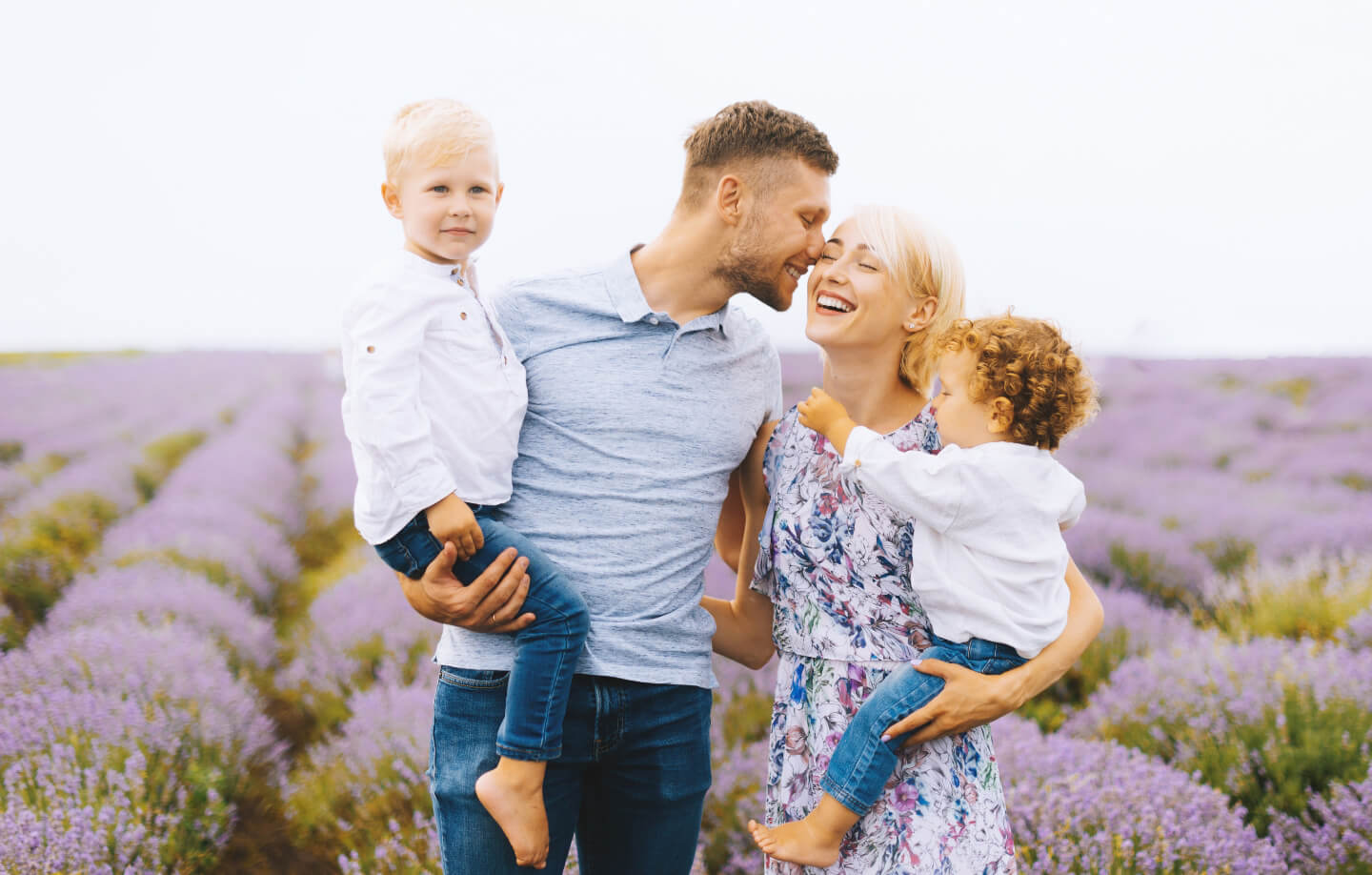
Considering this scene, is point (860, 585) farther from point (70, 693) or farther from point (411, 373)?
point (70, 693)

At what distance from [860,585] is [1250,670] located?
3058 millimetres

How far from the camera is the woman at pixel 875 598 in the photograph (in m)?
1.65

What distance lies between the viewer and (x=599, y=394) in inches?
69.7

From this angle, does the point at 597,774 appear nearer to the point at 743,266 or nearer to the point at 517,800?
the point at 517,800

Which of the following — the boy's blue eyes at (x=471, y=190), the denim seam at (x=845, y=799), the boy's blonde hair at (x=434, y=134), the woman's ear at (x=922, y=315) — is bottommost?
the denim seam at (x=845, y=799)

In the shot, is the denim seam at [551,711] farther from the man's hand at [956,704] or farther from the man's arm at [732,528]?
the man's arm at [732,528]

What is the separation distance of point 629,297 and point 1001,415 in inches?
31.9

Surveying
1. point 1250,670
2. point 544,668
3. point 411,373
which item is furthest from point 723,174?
point 1250,670

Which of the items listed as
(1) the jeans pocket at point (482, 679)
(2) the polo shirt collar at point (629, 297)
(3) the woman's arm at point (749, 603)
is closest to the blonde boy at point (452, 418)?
(1) the jeans pocket at point (482, 679)

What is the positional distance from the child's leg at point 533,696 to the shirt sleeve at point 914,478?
61cm

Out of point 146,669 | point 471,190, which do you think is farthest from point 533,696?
point 146,669

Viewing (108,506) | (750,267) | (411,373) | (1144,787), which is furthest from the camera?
(108,506)

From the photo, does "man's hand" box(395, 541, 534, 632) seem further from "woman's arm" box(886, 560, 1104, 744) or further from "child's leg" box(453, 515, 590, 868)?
"woman's arm" box(886, 560, 1104, 744)

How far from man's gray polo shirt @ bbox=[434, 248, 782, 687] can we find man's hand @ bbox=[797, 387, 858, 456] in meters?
0.23
